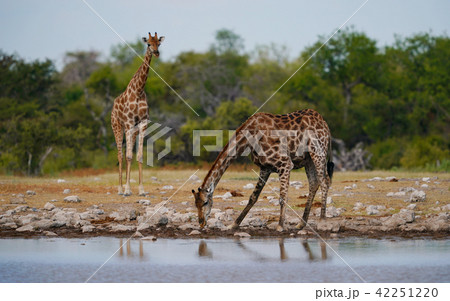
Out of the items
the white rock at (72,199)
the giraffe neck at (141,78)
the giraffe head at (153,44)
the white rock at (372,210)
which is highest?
the giraffe head at (153,44)

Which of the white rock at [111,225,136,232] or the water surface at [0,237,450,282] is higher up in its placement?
the white rock at [111,225,136,232]

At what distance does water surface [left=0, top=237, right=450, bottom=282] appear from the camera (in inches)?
296

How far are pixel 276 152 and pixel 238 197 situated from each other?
420 cm

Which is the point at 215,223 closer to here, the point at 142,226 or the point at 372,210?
the point at 142,226

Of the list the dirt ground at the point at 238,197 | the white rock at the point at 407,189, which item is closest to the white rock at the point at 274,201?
the dirt ground at the point at 238,197

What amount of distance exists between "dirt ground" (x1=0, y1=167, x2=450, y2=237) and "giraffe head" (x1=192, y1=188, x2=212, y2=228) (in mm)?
255

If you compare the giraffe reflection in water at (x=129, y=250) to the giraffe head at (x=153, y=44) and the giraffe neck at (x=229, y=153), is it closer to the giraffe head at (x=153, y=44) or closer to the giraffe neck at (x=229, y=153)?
the giraffe neck at (x=229, y=153)

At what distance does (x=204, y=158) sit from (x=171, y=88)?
10.7 meters

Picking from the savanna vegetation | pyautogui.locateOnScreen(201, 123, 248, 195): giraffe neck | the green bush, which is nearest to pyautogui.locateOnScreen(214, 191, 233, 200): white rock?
pyautogui.locateOnScreen(201, 123, 248, 195): giraffe neck

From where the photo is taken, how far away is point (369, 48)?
36.2 metres

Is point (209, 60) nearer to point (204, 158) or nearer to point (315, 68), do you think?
point (315, 68)

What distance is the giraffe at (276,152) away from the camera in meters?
10.7

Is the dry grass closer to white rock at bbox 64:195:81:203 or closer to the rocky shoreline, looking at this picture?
white rock at bbox 64:195:81:203

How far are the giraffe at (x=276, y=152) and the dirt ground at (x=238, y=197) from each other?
0.55m
